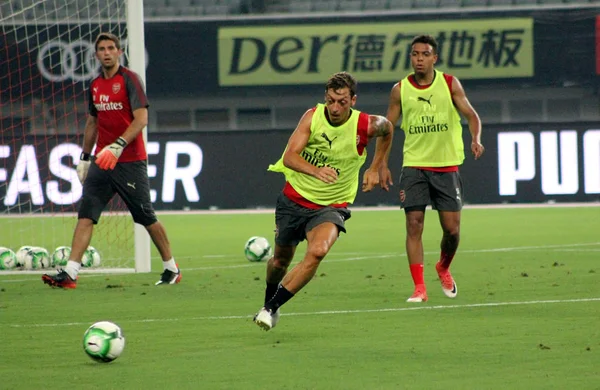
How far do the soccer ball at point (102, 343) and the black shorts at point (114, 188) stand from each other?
4.47 m

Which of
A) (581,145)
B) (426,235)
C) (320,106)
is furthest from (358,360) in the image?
(581,145)

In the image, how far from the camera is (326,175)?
847 cm

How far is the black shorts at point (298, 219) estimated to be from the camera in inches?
347

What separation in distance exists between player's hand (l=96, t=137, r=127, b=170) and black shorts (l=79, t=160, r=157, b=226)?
14.5 inches

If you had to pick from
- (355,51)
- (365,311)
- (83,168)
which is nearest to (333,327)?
(365,311)

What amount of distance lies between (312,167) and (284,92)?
19.4 m

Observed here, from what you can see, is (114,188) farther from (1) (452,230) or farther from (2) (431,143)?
(1) (452,230)

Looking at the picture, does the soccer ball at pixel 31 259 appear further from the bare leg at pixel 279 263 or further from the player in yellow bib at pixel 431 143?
the bare leg at pixel 279 263

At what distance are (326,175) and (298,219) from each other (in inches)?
22.4

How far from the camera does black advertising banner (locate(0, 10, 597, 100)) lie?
27094mm

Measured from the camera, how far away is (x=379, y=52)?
1091 inches

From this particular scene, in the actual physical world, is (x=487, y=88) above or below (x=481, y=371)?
above

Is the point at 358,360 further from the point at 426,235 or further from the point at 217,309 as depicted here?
the point at 426,235

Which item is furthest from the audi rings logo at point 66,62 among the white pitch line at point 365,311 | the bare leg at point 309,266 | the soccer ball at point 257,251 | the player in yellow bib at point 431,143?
the bare leg at point 309,266
